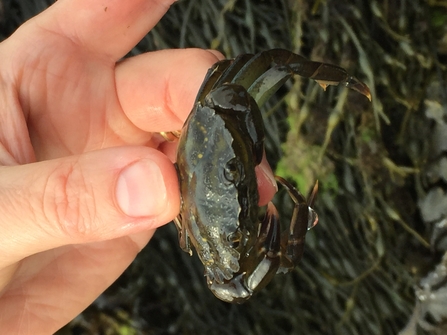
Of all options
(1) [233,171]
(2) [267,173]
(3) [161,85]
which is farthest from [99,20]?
(1) [233,171]

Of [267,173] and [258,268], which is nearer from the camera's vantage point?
[258,268]

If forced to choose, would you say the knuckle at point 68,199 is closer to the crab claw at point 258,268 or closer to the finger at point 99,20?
the crab claw at point 258,268

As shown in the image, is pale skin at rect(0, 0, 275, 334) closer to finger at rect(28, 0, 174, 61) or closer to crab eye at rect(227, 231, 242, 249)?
finger at rect(28, 0, 174, 61)

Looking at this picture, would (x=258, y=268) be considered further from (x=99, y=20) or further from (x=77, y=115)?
(x=99, y=20)

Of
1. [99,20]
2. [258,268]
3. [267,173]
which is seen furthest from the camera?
[99,20]

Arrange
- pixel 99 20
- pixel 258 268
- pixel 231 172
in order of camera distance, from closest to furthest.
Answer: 1. pixel 231 172
2. pixel 258 268
3. pixel 99 20

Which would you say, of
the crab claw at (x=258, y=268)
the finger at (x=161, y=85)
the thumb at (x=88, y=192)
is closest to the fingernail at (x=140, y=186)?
the thumb at (x=88, y=192)
